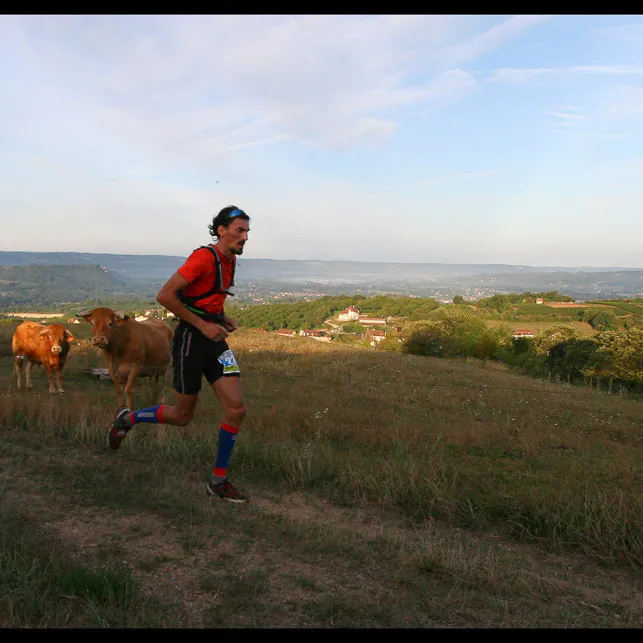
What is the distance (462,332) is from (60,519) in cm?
5297

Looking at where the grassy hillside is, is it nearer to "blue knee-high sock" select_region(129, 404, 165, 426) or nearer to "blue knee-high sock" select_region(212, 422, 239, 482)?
"blue knee-high sock" select_region(212, 422, 239, 482)

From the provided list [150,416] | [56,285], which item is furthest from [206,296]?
[56,285]

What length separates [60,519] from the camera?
12.6ft

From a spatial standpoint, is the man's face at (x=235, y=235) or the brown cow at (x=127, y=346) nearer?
the man's face at (x=235, y=235)

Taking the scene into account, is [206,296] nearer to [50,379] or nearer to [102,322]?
[102,322]

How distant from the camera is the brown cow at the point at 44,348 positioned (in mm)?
10695

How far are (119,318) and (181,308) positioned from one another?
4.62 m

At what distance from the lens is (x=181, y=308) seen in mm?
4434

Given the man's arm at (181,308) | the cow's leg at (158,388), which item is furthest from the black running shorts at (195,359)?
the cow's leg at (158,388)

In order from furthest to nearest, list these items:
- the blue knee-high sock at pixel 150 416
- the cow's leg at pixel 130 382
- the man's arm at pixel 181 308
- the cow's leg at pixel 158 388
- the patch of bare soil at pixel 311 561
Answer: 1. the cow's leg at pixel 158 388
2. the cow's leg at pixel 130 382
3. the blue knee-high sock at pixel 150 416
4. the man's arm at pixel 181 308
5. the patch of bare soil at pixel 311 561

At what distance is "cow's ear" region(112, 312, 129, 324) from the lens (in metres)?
8.46

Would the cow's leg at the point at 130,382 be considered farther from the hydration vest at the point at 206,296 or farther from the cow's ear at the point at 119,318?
the hydration vest at the point at 206,296
